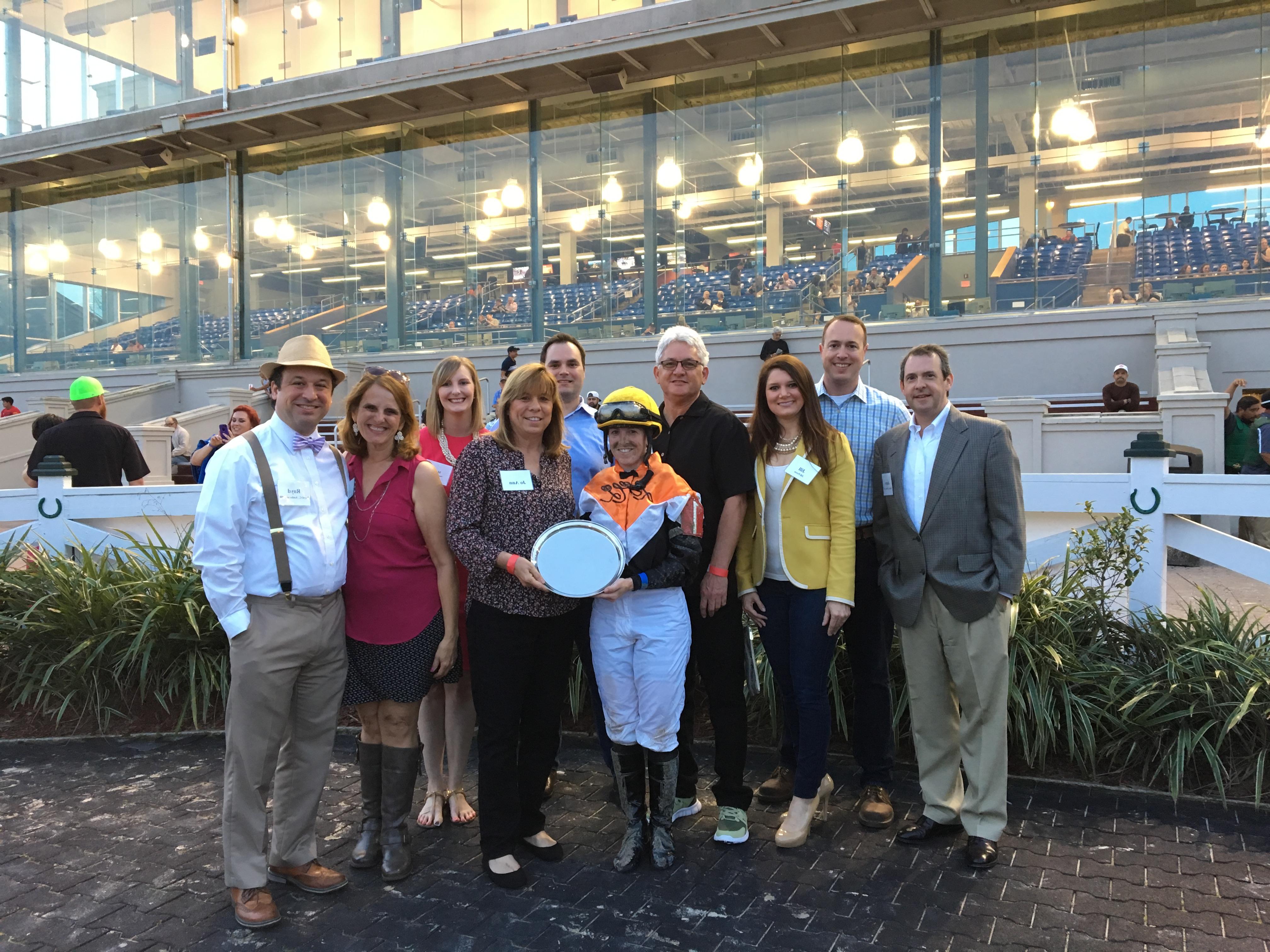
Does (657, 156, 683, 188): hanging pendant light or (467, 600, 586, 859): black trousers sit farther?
(657, 156, 683, 188): hanging pendant light

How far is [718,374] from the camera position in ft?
60.2

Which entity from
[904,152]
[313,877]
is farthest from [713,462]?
[904,152]

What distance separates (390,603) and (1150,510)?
4.23 m

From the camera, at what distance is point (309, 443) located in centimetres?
361

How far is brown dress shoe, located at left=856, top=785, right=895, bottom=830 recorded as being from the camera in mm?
4121

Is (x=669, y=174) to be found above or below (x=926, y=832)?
above

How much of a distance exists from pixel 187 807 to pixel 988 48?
59.9 ft

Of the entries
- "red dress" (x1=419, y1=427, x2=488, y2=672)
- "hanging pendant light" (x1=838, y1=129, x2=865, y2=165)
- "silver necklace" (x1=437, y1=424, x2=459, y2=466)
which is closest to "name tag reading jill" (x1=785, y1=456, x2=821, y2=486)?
"red dress" (x1=419, y1=427, x2=488, y2=672)

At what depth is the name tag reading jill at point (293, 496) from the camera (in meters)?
3.47

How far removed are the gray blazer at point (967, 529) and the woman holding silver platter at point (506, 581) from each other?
155 centimetres

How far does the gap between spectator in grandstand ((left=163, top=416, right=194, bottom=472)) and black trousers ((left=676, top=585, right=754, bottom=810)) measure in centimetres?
1259

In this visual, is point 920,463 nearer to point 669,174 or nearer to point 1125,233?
point 1125,233

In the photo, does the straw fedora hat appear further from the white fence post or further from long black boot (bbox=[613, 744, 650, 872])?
the white fence post

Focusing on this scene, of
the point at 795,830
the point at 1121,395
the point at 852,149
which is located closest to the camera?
the point at 795,830
